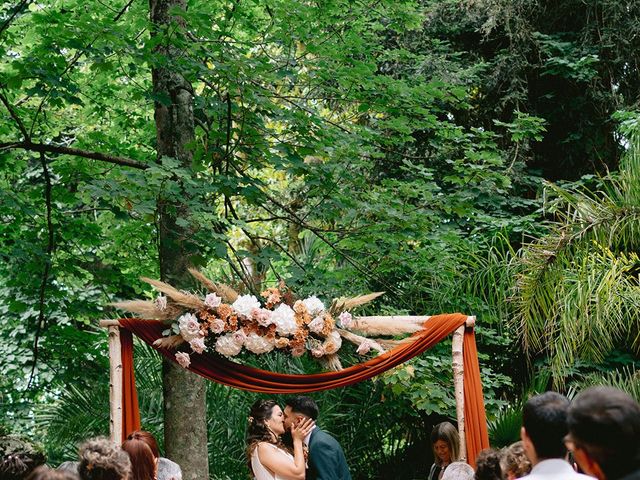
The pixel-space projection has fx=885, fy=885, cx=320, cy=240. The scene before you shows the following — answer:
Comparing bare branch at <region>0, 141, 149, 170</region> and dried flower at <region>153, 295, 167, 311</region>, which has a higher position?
bare branch at <region>0, 141, 149, 170</region>

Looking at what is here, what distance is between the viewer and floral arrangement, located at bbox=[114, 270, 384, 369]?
640cm

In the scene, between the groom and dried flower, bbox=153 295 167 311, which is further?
dried flower, bbox=153 295 167 311

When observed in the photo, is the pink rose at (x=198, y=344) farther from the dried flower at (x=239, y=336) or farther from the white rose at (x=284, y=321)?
the white rose at (x=284, y=321)

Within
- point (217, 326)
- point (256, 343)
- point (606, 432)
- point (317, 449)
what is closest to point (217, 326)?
point (217, 326)

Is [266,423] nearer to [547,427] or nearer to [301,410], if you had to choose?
[301,410]

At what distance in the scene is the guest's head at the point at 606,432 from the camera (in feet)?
7.62

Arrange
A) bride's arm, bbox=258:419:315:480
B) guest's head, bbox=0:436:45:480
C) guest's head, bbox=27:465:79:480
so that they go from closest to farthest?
guest's head, bbox=27:465:79:480 < guest's head, bbox=0:436:45:480 < bride's arm, bbox=258:419:315:480

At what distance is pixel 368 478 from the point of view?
10.0 meters

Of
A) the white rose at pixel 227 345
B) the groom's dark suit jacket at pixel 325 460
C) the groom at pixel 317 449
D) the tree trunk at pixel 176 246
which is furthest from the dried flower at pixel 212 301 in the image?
the groom's dark suit jacket at pixel 325 460

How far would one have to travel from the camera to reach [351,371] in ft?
21.6

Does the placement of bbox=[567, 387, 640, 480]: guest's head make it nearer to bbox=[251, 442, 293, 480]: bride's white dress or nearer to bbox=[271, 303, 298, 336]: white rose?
bbox=[251, 442, 293, 480]: bride's white dress

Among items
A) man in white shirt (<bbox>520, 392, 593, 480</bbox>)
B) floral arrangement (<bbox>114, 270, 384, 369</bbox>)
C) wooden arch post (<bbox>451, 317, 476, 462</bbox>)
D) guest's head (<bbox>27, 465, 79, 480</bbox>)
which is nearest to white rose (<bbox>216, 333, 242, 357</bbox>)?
floral arrangement (<bbox>114, 270, 384, 369</bbox>)

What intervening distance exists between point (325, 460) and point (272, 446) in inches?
14.2

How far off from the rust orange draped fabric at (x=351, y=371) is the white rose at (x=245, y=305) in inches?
19.2
